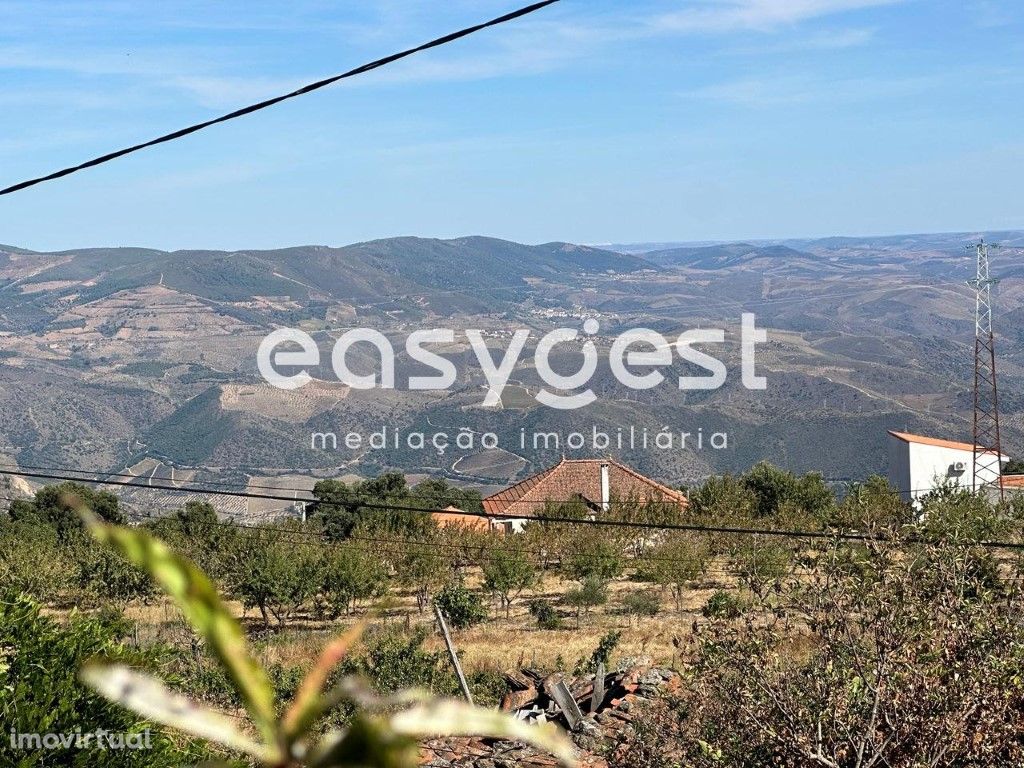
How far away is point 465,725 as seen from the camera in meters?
0.71

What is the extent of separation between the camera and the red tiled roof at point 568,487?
46.6m

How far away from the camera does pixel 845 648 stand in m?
5.83

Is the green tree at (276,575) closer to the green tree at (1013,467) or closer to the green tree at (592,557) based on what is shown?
the green tree at (592,557)

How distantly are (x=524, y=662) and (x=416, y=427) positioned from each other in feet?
410

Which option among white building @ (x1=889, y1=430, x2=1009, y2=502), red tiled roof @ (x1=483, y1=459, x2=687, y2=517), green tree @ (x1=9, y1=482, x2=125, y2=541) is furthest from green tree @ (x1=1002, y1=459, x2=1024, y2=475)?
green tree @ (x1=9, y1=482, x2=125, y2=541)

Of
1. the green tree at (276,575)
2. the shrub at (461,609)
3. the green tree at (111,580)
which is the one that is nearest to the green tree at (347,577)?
the green tree at (276,575)

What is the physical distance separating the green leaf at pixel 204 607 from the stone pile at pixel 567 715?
705 centimetres

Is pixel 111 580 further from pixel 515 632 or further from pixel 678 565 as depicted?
pixel 678 565

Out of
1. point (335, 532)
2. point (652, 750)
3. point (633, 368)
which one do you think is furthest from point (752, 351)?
point (652, 750)

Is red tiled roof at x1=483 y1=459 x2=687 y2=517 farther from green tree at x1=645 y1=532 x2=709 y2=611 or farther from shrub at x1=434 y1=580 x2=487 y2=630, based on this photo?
shrub at x1=434 y1=580 x2=487 y2=630

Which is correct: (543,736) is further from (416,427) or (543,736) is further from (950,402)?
(950,402)

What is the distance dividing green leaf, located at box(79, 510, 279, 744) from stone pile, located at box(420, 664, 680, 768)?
23.1ft

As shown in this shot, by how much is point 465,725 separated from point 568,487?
1950 inches

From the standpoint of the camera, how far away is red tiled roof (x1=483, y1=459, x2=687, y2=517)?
153 feet
